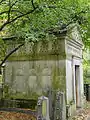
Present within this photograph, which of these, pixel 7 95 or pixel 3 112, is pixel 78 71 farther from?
pixel 3 112

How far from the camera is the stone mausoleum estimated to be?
8.49m

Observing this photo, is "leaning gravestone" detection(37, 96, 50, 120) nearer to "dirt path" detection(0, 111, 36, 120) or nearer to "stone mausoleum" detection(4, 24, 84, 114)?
"dirt path" detection(0, 111, 36, 120)

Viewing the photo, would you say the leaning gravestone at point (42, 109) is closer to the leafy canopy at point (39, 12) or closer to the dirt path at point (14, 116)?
the dirt path at point (14, 116)

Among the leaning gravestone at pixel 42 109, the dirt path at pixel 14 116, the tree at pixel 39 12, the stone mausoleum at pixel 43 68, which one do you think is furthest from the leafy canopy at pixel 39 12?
the dirt path at pixel 14 116

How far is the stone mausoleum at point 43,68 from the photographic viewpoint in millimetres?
8492

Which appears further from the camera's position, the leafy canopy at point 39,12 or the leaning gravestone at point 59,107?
the leaning gravestone at point 59,107

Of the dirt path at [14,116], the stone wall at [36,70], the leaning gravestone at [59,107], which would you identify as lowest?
the dirt path at [14,116]

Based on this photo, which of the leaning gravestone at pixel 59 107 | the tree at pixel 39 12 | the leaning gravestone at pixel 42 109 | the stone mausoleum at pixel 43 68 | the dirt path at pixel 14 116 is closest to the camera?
the leaning gravestone at pixel 42 109

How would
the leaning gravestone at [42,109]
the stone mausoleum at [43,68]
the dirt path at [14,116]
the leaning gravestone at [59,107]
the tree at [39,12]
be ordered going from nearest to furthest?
1. the leaning gravestone at [42,109]
2. the tree at [39,12]
3. the leaning gravestone at [59,107]
4. the dirt path at [14,116]
5. the stone mausoleum at [43,68]

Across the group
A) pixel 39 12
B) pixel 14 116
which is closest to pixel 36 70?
pixel 14 116

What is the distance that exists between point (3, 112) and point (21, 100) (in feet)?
3.68

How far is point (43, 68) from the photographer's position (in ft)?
Result: 29.0

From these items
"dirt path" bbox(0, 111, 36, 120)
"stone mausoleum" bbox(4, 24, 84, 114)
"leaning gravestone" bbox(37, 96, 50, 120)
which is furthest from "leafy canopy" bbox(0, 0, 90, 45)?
"dirt path" bbox(0, 111, 36, 120)

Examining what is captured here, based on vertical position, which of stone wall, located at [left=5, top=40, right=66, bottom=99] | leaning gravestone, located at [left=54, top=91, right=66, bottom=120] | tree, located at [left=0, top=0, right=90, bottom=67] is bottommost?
leaning gravestone, located at [left=54, top=91, right=66, bottom=120]
